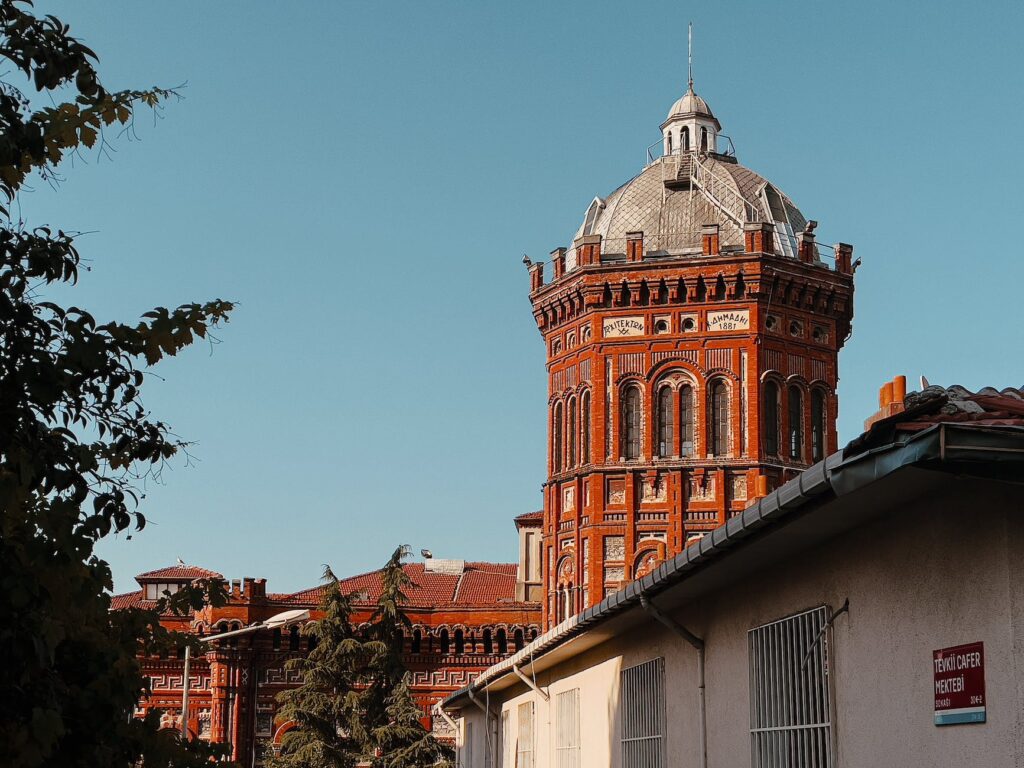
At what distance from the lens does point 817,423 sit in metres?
47.1

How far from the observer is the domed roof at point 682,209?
4772 cm

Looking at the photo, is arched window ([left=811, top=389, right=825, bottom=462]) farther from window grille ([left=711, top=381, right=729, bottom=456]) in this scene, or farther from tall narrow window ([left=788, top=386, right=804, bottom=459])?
window grille ([left=711, top=381, right=729, bottom=456])

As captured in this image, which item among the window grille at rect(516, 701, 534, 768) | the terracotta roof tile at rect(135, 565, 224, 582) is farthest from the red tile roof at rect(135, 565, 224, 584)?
the window grille at rect(516, 701, 534, 768)

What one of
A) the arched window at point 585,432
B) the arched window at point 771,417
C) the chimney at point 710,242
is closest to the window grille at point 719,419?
the arched window at point 771,417

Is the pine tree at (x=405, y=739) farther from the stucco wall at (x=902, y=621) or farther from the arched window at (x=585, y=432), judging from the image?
the stucco wall at (x=902, y=621)

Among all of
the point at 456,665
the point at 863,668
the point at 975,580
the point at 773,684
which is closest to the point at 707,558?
the point at 773,684

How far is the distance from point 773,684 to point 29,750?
6507mm

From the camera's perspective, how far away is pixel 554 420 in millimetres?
48719

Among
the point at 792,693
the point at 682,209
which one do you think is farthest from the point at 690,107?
the point at 792,693

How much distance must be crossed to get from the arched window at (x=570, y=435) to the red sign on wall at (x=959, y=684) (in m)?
39.5

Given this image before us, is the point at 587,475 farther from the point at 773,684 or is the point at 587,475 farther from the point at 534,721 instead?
the point at 773,684

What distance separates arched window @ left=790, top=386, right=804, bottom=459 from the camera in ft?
152

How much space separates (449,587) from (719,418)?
14.7m

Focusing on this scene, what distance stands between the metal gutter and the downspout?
0.17 m
